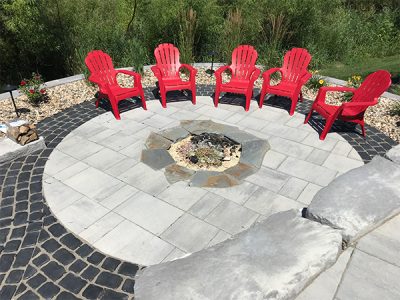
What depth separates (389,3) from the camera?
1243 cm

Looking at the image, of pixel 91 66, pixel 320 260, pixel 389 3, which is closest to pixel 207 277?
pixel 320 260

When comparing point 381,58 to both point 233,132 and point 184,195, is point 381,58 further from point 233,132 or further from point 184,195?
point 184,195

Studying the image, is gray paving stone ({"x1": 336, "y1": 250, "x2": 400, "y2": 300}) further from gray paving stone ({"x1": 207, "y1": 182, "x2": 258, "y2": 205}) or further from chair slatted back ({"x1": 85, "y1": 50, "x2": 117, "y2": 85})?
chair slatted back ({"x1": 85, "y1": 50, "x2": 117, "y2": 85})

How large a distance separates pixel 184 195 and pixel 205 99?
10.2ft

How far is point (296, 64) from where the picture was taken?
586 cm

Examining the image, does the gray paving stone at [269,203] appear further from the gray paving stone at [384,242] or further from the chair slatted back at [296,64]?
the chair slatted back at [296,64]

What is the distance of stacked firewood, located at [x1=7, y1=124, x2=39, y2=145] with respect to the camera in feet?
13.8

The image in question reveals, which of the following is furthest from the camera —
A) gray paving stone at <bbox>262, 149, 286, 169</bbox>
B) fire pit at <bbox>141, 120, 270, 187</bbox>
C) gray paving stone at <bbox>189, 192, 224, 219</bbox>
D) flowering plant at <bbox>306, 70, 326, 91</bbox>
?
flowering plant at <bbox>306, 70, 326, 91</bbox>

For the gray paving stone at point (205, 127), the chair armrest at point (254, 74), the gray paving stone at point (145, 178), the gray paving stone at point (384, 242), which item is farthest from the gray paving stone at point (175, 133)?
the gray paving stone at point (384, 242)

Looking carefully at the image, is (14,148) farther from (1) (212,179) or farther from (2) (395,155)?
(2) (395,155)

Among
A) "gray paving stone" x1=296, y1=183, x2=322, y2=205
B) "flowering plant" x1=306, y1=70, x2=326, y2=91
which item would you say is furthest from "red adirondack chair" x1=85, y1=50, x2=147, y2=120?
"flowering plant" x1=306, y1=70, x2=326, y2=91

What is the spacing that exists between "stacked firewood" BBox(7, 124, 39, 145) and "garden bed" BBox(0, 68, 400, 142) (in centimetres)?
94

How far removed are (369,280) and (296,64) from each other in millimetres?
5005

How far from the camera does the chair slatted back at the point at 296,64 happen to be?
5.77 metres
